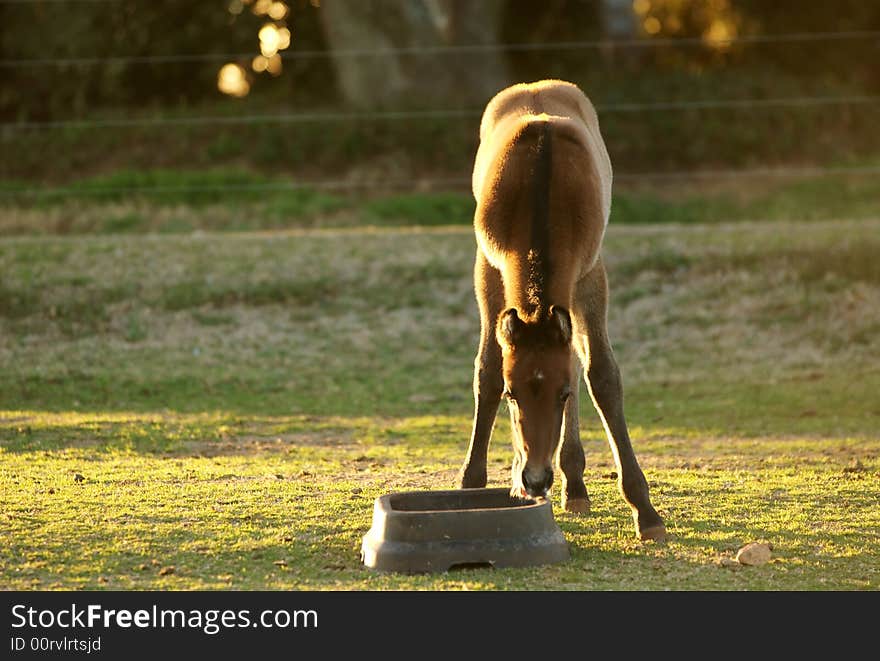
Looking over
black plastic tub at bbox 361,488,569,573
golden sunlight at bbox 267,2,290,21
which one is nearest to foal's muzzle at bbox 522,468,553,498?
black plastic tub at bbox 361,488,569,573

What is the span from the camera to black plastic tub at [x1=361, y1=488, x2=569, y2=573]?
686 cm

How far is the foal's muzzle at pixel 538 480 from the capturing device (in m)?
6.82

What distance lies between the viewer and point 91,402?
1343cm

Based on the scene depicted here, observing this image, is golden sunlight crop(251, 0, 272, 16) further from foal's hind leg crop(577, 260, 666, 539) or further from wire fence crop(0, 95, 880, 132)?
foal's hind leg crop(577, 260, 666, 539)

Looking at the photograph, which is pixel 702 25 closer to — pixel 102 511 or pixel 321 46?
pixel 321 46

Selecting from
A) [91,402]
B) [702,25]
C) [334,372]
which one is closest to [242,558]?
[91,402]

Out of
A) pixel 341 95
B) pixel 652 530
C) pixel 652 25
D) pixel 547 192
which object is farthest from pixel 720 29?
pixel 652 530

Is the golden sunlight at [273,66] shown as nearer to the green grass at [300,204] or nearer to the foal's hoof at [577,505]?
the green grass at [300,204]

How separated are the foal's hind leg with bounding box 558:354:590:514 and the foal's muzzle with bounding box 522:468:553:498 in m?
1.50

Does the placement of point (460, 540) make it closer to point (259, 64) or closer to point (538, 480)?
point (538, 480)

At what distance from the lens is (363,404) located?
13.7 metres

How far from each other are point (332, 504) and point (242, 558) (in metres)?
1.34

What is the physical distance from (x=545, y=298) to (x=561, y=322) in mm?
226

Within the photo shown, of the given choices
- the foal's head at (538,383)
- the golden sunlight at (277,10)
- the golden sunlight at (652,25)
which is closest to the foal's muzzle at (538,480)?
the foal's head at (538,383)
